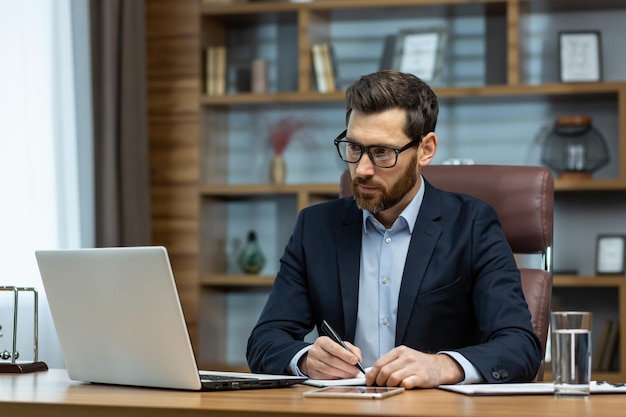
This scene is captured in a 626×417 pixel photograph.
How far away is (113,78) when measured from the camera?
395cm

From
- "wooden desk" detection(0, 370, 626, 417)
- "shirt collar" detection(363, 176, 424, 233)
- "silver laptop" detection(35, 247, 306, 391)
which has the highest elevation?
"shirt collar" detection(363, 176, 424, 233)

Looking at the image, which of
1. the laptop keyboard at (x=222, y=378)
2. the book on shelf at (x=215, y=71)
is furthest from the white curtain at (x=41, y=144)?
the laptop keyboard at (x=222, y=378)

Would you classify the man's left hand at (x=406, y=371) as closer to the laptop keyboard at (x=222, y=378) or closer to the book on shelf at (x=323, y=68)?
the laptop keyboard at (x=222, y=378)

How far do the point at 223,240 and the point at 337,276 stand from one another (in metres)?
2.33

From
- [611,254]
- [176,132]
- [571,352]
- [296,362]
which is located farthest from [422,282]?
[176,132]

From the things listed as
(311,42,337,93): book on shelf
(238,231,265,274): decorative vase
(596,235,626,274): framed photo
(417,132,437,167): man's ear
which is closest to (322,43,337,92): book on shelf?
(311,42,337,93): book on shelf

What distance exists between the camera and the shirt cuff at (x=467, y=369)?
1.71m

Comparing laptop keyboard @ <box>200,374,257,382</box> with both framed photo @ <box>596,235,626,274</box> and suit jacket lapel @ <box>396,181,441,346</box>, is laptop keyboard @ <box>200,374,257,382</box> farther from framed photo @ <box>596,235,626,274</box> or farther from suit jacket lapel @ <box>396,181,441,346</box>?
framed photo @ <box>596,235,626,274</box>

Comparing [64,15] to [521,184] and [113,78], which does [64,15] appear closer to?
[113,78]

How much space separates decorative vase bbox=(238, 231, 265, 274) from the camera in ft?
14.2

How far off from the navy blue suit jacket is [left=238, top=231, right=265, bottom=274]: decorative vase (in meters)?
2.06

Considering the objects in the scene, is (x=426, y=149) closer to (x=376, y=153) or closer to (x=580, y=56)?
(x=376, y=153)

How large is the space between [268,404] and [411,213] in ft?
3.10

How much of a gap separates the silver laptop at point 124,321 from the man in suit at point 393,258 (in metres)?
0.44
